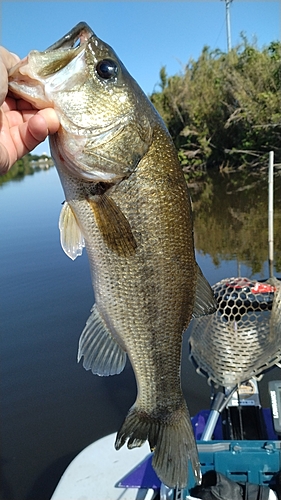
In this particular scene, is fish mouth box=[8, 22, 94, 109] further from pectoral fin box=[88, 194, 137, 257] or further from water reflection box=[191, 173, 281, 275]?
water reflection box=[191, 173, 281, 275]

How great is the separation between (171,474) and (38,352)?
170 inches

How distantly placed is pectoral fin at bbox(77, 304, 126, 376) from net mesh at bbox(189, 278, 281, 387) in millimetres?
1093

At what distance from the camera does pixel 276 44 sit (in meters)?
25.7

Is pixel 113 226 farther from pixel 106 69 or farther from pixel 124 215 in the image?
pixel 106 69

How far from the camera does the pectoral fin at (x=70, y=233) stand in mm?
1584

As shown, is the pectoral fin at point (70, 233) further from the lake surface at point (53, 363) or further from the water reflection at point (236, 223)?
the water reflection at point (236, 223)

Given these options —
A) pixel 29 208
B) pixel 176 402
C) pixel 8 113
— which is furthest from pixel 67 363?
pixel 29 208

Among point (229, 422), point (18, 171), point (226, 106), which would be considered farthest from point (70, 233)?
point (18, 171)

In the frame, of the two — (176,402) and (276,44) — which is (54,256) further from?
(276,44)

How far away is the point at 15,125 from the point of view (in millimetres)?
1670

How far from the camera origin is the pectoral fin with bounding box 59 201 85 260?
158cm

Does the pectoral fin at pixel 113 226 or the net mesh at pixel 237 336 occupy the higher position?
the pectoral fin at pixel 113 226

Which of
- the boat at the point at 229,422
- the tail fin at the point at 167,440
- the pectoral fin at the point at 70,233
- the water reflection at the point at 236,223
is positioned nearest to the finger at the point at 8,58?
the pectoral fin at the point at 70,233

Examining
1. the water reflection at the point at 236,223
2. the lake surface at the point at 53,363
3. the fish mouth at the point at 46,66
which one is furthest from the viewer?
the water reflection at the point at 236,223
